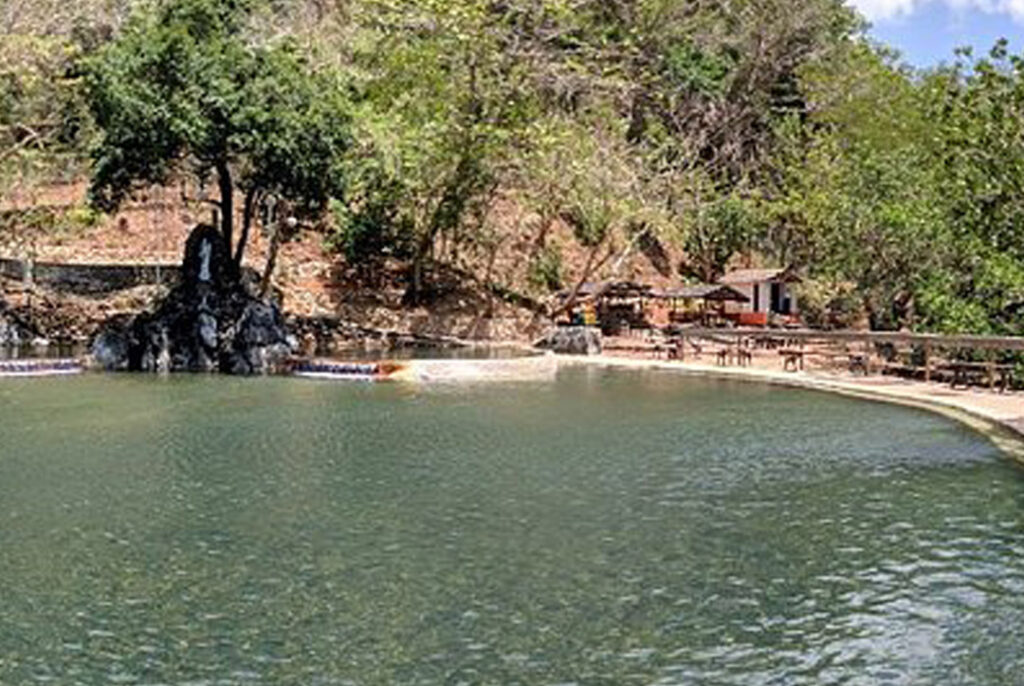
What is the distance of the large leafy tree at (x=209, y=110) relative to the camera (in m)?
32.3

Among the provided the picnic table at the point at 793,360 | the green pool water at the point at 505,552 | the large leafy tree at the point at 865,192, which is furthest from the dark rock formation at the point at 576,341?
the green pool water at the point at 505,552

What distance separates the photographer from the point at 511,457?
18.7 meters

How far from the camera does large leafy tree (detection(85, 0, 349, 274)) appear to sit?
32344mm

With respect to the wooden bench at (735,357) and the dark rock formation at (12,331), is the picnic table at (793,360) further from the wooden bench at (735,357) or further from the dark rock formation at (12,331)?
the dark rock formation at (12,331)

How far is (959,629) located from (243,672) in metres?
5.81

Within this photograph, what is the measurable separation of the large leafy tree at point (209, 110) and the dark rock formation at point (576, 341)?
30.7 ft

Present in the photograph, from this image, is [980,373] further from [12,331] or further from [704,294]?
[12,331]

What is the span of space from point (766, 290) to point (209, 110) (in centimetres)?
2573

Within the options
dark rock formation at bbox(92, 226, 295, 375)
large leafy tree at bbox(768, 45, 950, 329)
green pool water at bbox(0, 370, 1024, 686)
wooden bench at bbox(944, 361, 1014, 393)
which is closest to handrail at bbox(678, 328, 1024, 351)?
wooden bench at bbox(944, 361, 1014, 393)

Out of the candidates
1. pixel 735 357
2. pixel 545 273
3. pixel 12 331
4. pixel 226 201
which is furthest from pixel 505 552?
pixel 545 273

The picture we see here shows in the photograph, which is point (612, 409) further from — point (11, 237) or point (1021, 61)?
point (11, 237)

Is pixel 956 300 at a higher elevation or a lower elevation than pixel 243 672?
higher

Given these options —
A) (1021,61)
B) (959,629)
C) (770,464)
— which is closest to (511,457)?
(770,464)

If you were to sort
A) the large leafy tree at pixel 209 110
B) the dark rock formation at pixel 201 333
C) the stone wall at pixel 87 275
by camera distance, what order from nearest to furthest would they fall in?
the large leafy tree at pixel 209 110
the dark rock formation at pixel 201 333
the stone wall at pixel 87 275
